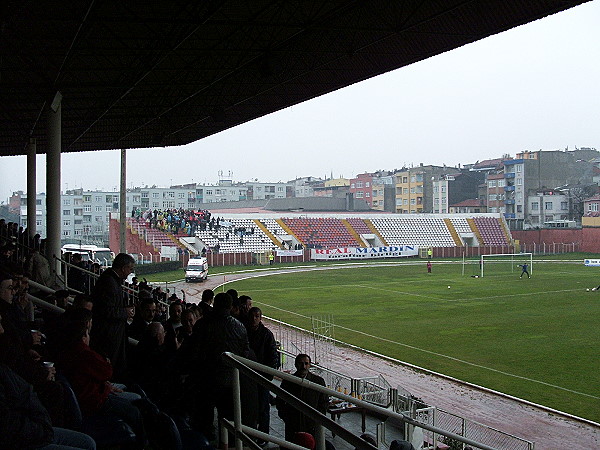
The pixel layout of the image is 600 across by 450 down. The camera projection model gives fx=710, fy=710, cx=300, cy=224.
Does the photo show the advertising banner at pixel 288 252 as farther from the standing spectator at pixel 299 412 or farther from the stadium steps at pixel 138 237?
the standing spectator at pixel 299 412

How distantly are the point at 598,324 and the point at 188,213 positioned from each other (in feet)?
150

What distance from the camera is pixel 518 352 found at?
2188 cm

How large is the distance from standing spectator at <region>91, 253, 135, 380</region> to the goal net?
4505cm

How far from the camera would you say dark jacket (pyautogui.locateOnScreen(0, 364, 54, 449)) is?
3.23 m

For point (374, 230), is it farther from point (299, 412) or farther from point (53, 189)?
point (299, 412)

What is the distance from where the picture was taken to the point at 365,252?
69.6 m

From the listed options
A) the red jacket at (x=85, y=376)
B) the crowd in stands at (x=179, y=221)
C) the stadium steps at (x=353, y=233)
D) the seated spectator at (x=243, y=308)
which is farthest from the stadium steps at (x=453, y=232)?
the red jacket at (x=85, y=376)

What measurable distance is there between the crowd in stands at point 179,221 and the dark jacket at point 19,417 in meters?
60.2

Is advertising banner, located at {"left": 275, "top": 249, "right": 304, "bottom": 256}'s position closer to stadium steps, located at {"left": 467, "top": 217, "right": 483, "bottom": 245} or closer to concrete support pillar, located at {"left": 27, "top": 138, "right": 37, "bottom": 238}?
stadium steps, located at {"left": 467, "top": 217, "right": 483, "bottom": 245}

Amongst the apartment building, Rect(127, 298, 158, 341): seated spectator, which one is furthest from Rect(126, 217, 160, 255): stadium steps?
the apartment building

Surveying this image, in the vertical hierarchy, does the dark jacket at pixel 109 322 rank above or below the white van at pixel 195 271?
above

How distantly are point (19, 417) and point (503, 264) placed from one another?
204ft

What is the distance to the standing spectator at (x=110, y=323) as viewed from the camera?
6.06m

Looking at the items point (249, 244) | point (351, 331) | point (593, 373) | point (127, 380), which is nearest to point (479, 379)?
point (593, 373)
